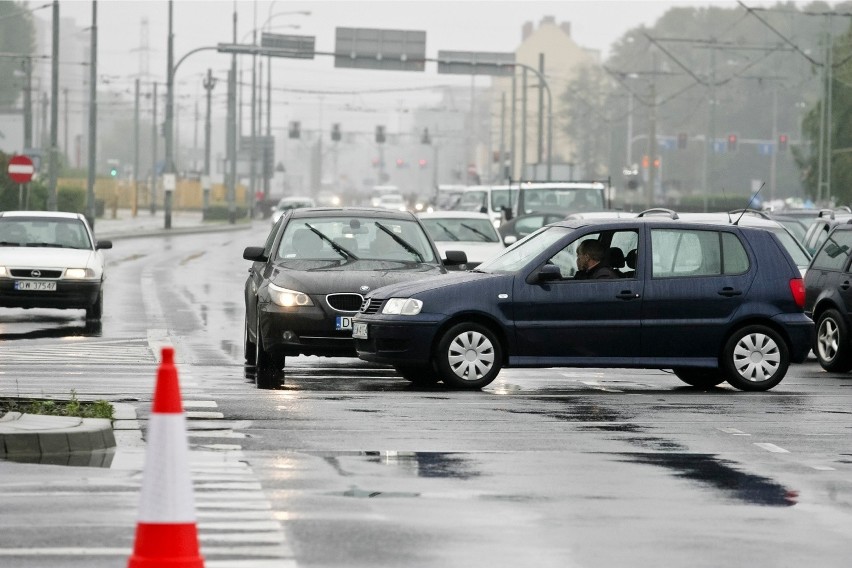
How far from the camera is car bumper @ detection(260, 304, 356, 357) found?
17062mm

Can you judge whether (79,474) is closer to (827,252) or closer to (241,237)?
(827,252)

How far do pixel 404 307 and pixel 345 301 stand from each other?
111 centimetres

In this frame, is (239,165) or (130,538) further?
(239,165)

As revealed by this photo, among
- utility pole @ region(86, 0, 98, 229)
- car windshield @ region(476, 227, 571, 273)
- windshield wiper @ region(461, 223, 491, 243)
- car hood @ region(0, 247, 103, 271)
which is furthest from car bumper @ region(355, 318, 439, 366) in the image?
utility pole @ region(86, 0, 98, 229)

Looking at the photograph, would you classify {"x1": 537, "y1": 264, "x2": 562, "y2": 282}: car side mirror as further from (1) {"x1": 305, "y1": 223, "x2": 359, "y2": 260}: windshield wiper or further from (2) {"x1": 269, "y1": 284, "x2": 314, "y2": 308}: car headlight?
(1) {"x1": 305, "y1": 223, "x2": 359, "y2": 260}: windshield wiper

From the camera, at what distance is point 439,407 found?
572 inches

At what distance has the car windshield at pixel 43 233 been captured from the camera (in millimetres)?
26562

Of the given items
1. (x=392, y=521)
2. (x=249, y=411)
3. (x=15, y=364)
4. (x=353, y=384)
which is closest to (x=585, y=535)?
(x=392, y=521)

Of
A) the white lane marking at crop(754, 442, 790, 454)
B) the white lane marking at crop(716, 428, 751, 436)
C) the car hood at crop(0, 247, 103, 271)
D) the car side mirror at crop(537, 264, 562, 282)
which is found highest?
the car side mirror at crop(537, 264, 562, 282)

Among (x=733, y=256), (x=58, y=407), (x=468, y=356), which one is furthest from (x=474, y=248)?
(x=58, y=407)

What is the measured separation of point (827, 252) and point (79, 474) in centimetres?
1147

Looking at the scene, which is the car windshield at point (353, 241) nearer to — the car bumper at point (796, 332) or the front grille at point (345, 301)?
the front grille at point (345, 301)

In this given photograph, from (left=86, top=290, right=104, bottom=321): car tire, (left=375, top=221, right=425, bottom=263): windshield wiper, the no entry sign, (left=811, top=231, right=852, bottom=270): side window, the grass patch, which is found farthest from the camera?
the no entry sign

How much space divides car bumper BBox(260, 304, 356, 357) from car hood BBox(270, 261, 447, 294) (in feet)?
0.76
